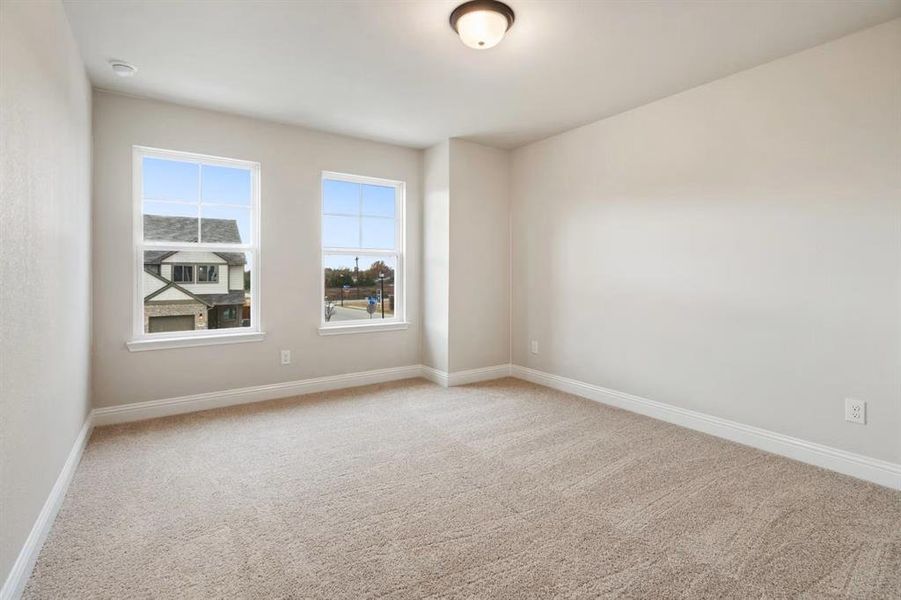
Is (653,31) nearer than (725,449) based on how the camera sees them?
Yes

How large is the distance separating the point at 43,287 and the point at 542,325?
377 centimetres

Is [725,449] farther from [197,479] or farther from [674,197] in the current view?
[197,479]

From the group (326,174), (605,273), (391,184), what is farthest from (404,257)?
(605,273)

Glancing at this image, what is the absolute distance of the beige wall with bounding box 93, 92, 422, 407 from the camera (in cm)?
332

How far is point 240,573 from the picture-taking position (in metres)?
1.70

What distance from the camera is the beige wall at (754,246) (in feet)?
8.07

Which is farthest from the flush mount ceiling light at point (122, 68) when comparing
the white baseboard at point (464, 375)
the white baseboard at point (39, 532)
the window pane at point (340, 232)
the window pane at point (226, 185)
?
the white baseboard at point (464, 375)

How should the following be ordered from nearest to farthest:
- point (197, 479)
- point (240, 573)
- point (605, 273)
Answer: point (240, 573)
point (197, 479)
point (605, 273)

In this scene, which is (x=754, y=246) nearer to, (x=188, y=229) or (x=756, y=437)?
(x=756, y=437)

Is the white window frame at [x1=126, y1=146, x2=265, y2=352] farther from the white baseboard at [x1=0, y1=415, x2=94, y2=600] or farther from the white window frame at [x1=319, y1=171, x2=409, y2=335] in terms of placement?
the white baseboard at [x1=0, y1=415, x2=94, y2=600]

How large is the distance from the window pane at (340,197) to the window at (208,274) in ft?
3.66

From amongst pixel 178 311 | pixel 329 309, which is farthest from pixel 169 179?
pixel 329 309

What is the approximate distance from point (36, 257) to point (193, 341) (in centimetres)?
194

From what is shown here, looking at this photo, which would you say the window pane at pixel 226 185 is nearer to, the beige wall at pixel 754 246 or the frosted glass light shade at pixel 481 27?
the frosted glass light shade at pixel 481 27
